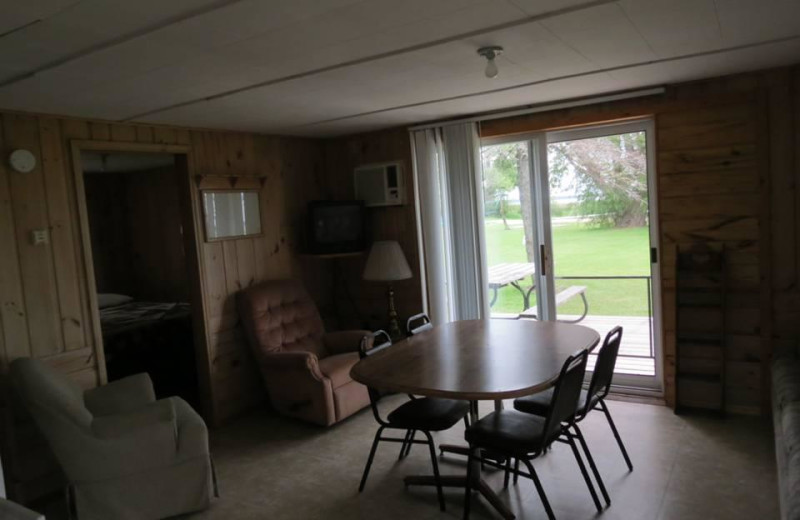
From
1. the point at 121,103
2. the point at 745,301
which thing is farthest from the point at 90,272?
the point at 745,301

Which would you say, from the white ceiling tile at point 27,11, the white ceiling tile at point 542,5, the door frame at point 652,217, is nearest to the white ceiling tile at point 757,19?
the white ceiling tile at point 542,5

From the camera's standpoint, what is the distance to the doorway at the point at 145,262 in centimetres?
465

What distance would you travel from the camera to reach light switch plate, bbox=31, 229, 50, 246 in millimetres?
3184

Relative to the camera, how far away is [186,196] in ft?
13.4

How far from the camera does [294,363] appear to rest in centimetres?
390

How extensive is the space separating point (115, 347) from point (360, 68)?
303 cm

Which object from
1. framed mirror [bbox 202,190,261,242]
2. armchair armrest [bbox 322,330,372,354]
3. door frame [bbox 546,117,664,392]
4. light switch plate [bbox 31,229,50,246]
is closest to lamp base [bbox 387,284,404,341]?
armchair armrest [bbox 322,330,372,354]

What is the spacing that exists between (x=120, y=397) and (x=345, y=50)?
2371 mm

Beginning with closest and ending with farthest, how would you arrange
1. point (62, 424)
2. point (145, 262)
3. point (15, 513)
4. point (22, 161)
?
point (15, 513) → point (62, 424) → point (22, 161) → point (145, 262)

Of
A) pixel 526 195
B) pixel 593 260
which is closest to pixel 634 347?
pixel 593 260

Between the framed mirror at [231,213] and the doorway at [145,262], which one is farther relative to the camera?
the doorway at [145,262]

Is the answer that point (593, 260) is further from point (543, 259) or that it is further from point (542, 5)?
point (542, 5)

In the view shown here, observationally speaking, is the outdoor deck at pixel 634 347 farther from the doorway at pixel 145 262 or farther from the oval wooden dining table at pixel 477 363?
the doorway at pixel 145 262

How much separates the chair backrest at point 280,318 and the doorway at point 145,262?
825 mm
